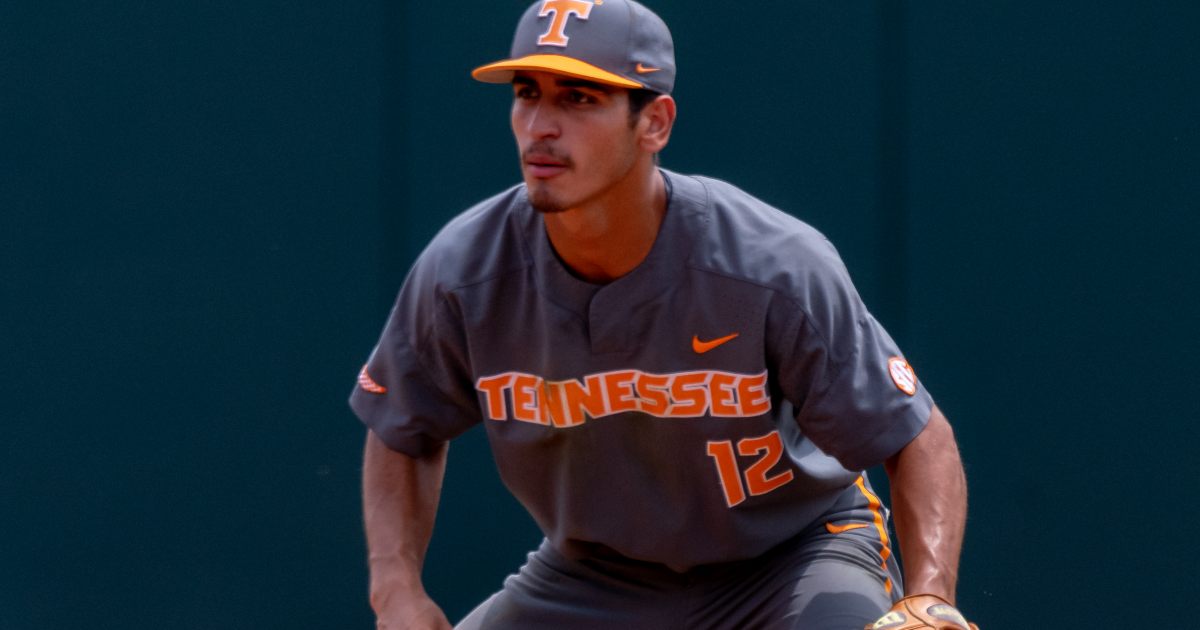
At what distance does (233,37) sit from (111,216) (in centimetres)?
53

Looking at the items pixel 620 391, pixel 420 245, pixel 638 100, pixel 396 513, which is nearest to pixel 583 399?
pixel 620 391

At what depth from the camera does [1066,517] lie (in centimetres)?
423

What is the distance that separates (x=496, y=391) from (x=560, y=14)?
71 cm

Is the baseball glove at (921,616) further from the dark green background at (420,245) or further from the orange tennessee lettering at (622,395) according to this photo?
the dark green background at (420,245)

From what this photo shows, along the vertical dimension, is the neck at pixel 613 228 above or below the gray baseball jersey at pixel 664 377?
above

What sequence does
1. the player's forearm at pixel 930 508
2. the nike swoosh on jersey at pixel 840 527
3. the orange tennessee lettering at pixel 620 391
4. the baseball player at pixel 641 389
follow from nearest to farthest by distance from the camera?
the player's forearm at pixel 930 508 < the baseball player at pixel 641 389 < the orange tennessee lettering at pixel 620 391 < the nike swoosh on jersey at pixel 840 527

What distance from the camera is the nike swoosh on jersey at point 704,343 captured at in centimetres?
310

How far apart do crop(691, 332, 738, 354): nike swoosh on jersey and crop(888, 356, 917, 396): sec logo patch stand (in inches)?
11.6

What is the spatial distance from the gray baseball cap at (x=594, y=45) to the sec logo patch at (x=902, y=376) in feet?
2.12

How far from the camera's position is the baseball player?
306 cm

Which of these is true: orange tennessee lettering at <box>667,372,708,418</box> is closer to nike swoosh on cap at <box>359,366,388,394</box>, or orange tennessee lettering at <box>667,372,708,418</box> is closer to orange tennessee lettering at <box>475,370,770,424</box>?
orange tennessee lettering at <box>475,370,770,424</box>

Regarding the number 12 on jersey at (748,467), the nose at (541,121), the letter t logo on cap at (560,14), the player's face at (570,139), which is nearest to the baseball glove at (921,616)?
the number 12 on jersey at (748,467)

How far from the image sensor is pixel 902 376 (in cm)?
312

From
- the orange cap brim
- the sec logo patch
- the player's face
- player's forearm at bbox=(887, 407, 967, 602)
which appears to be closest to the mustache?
the player's face
